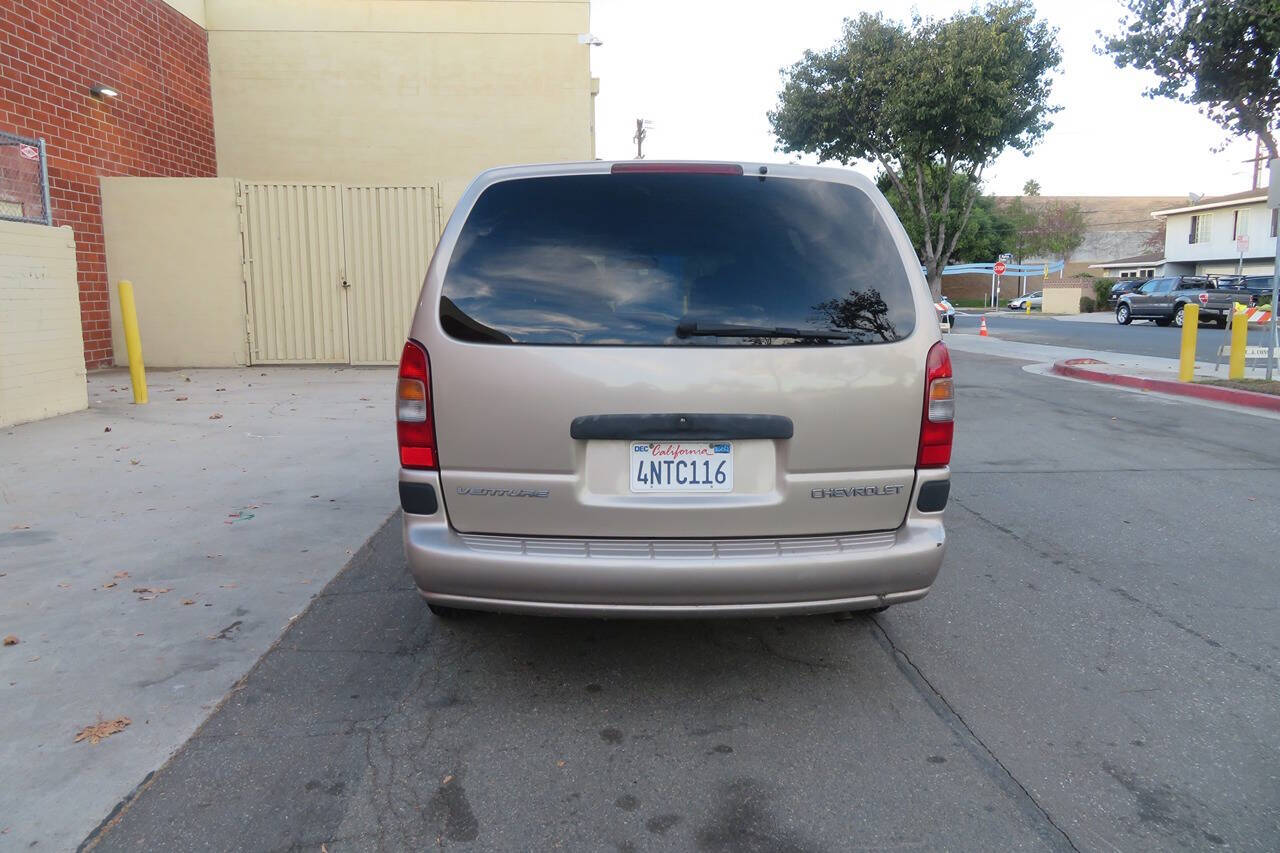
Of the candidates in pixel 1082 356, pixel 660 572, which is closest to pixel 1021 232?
pixel 1082 356

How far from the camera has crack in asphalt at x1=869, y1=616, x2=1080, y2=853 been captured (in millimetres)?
2751

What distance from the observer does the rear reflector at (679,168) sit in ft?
10.9

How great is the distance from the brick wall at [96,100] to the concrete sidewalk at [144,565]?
4.40 metres

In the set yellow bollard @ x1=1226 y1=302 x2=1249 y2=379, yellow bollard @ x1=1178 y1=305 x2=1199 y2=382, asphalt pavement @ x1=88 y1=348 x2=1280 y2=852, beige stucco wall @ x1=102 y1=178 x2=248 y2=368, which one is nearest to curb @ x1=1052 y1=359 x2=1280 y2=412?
yellow bollard @ x1=1178 y1=305 x2=1199 y2=382

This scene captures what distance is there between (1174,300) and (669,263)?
33.5 meters

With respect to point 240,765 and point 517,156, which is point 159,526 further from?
point 517,156

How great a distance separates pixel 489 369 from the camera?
3139 mm

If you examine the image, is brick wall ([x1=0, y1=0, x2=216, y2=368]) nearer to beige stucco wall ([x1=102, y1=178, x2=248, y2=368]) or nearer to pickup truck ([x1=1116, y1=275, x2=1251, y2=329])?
beige stucco wall ([x1=102, y1=178, x2=248, y2=368])

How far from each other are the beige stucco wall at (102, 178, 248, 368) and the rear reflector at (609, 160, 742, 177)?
12.2 m

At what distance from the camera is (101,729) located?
324 centimetres

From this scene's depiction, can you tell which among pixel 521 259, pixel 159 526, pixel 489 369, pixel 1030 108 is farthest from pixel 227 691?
pixel 1030 108

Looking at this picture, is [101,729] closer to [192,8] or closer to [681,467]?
[681,467]

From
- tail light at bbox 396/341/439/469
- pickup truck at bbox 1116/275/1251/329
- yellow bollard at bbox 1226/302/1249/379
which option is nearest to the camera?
tail light at bbox 396/341/439/469

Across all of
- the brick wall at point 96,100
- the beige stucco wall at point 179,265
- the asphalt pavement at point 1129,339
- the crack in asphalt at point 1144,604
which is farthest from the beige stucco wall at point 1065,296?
the crack in asphalt at point 1144,604
